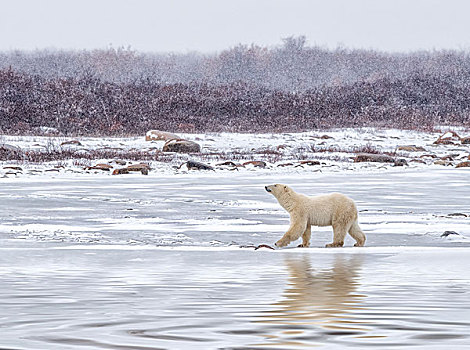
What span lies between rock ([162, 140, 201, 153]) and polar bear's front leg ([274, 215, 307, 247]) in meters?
16.5

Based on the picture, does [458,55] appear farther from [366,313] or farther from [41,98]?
[366,313]

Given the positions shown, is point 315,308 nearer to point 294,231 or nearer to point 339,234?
point 294,231

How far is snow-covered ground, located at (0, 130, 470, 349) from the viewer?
314 centimetres

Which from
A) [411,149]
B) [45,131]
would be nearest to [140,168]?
[411,149]

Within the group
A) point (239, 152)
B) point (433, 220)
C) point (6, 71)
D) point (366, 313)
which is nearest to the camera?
point (366, 313)

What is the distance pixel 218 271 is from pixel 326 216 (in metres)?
2.57

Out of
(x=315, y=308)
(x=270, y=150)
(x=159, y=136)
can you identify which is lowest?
(x=270, y=150)

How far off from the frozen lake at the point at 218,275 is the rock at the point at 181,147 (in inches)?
441

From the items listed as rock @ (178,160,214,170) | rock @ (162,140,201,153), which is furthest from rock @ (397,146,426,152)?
rock @ (178,160,214,170)

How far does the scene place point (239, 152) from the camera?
973 inches

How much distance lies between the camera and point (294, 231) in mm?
7789

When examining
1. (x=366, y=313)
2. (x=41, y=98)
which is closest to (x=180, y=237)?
(x=366, y=313)

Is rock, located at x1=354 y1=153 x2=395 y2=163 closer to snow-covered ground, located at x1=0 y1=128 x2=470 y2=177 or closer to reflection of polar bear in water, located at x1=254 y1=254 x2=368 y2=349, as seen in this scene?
snow-covered ground, located at x1=0 y1=128 x2=470 y2=177

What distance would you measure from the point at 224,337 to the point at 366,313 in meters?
0.90
